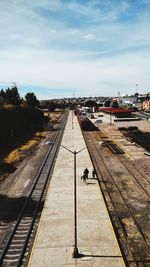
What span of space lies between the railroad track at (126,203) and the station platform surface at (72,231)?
3.21 feet

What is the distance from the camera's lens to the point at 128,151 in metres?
50.9

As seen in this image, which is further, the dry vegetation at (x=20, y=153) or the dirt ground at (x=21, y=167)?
the dry vegetation at (x=20, y=153)

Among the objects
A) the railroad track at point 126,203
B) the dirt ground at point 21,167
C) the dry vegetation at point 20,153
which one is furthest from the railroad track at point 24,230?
the dry vegetation at point 20,153

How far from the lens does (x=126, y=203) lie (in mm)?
26188

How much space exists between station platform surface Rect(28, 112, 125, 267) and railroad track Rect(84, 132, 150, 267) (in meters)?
0.98

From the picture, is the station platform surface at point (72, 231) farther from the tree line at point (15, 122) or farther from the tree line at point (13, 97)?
the tree line at point (13, 97)

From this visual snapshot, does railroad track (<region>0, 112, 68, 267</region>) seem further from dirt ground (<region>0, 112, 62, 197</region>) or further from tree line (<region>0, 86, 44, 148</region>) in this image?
tree line (<region>0, 86, 44, 148</region>)

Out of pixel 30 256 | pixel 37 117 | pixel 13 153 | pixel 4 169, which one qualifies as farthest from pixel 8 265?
pixel 37 117

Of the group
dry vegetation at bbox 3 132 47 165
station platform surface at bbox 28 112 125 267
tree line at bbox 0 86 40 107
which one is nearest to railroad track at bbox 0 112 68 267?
station platform surface at bbox 28 112 125 267

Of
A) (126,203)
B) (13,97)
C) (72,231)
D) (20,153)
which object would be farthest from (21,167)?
(13,97)

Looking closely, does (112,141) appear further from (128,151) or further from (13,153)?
(13,153)

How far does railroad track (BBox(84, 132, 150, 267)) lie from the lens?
60.0ft

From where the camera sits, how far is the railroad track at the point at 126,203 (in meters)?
18.3

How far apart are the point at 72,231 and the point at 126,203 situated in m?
7.97
